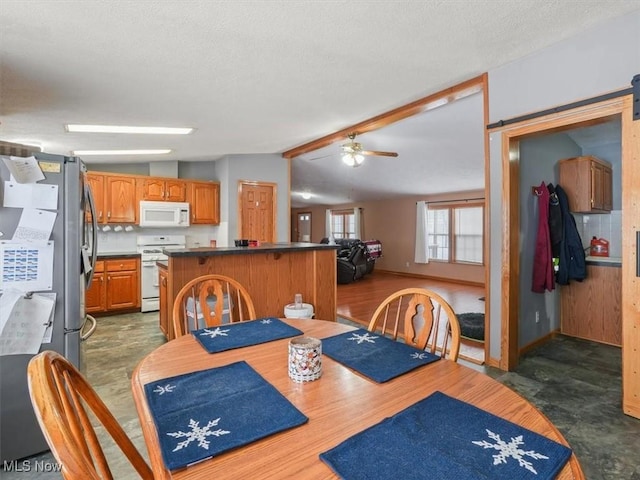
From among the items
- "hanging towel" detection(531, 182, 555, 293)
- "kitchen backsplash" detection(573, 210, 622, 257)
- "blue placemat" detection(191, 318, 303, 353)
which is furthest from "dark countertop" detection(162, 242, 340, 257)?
"kitchen backsplash" detection(573, 210, 622, 257)

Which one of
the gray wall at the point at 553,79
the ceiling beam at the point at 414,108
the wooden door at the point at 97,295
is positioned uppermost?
the ceiling beam at the point at 414,108

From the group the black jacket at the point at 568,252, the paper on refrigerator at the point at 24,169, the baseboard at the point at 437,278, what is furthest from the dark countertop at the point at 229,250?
the baseboard at the point at 437,278

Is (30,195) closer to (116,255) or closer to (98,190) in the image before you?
(116,255)

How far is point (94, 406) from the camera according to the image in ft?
2.92

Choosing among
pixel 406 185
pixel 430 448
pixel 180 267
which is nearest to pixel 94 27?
pixel 180 267

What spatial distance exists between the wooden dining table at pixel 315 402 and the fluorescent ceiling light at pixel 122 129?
3.12 meters

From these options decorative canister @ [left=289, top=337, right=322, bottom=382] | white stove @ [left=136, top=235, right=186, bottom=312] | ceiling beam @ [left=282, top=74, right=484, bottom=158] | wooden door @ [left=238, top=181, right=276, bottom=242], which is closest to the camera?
decorative canister @ [left=289, top=337, right=322, bottom=382]

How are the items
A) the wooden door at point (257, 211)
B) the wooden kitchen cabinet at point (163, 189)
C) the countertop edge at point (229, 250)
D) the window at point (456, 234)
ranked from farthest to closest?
the window at point (456, 234)
the wooden door at point (257, 211)
the wooden kitchen cabinet at point (163, 189)
the countertop edge at point (229, 250)

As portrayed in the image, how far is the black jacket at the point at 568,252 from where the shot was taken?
3600mm

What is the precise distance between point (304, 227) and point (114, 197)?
8338 millimetres

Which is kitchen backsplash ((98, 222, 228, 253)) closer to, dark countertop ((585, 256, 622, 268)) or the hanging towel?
the hanging towel

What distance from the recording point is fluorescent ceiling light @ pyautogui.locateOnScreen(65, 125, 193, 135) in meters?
3.53

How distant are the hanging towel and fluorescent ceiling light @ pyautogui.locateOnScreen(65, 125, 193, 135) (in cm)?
391

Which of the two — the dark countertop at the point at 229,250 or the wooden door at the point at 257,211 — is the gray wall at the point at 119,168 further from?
the dark countertop at the point at 229,250
